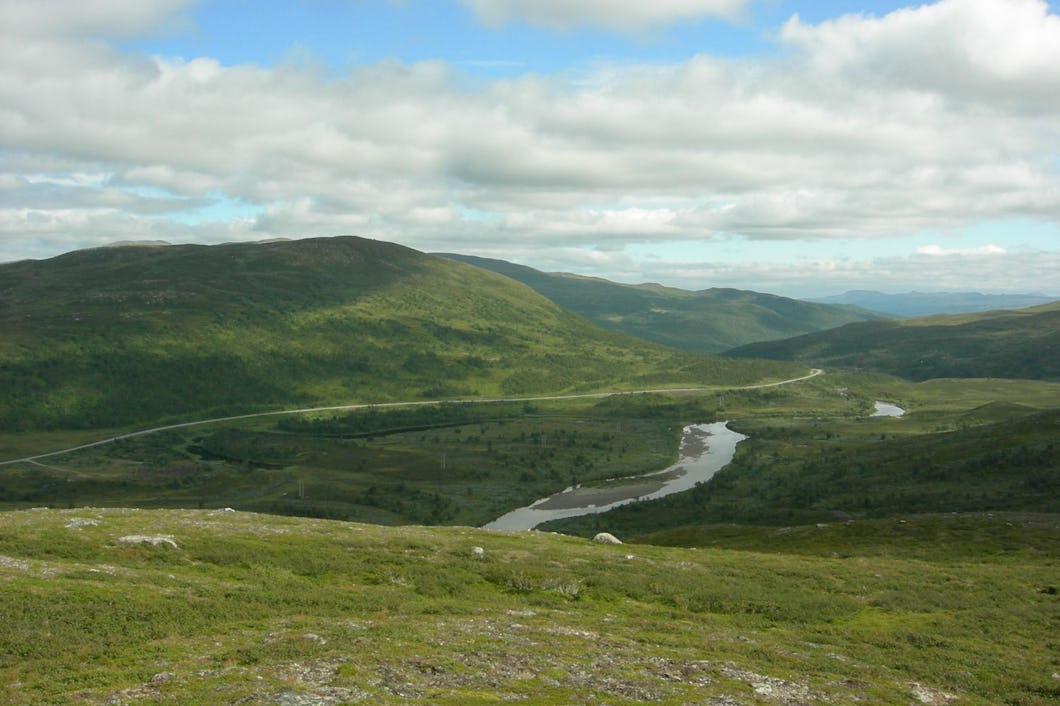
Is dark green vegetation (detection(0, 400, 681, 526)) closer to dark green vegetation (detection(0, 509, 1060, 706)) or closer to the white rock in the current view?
the white rock

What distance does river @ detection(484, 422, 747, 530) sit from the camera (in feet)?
418

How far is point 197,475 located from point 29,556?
131 m

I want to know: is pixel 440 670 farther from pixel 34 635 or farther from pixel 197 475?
pixel 197 475

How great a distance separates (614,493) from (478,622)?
117398 millimetres

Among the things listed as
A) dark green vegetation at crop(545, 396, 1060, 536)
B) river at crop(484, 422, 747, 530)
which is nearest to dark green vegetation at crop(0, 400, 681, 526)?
river at crop(484, 422, 747, 530)

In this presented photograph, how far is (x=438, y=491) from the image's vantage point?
14562 cm

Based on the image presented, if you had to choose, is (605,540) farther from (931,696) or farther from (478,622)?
(931,696)

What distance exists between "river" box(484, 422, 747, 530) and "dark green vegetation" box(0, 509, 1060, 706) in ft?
226

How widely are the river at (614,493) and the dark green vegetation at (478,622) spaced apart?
69.0m

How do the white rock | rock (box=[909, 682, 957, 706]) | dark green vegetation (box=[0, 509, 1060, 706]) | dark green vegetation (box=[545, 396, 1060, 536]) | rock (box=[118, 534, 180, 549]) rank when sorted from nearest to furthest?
dark green vegetation (box=[0, 509, 1060, 706]) < rock (box=[909, 682, 957, 706]) < rock (box=[118, 534, 180, 549]) < the white rock < dark green vegetation (box=[545, 396, 1060, 536])

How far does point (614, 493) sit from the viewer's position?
14788cm

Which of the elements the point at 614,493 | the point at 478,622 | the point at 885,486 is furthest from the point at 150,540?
the point at 614,493

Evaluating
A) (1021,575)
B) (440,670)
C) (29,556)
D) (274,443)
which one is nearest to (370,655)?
(440,670)

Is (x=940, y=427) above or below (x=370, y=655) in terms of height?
below
